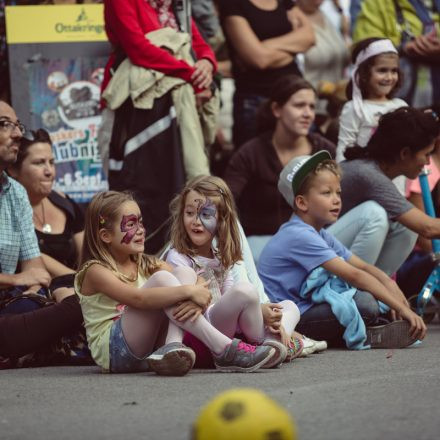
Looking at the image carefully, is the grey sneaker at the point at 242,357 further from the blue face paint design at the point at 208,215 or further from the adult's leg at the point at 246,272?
the blue face paint design at the point at 208,215

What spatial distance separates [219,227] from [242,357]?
0.75 meters

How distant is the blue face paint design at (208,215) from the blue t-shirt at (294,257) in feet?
2.34

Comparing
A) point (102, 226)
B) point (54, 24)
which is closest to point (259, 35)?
point (54, 24)

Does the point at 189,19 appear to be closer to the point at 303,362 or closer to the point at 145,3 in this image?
the point at 145,3

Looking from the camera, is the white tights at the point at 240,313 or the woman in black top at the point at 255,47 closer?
the white tights at the point at 240,313

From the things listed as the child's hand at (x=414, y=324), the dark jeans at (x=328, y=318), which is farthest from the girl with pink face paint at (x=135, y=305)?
the child's hand at (x=414, y=324)

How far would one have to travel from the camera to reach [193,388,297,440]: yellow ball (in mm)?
2697

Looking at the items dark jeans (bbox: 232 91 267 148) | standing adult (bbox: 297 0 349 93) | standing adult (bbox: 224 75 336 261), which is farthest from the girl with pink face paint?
standing adult (bbox: 297 0 349 93)

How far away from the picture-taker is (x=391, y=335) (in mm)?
5836

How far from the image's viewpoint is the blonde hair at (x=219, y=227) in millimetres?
5301

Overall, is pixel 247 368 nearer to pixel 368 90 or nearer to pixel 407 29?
pixel 368 90

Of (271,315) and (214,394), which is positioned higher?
(271,315)

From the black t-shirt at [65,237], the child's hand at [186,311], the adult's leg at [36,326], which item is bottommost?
the adult's leg at [36,326]

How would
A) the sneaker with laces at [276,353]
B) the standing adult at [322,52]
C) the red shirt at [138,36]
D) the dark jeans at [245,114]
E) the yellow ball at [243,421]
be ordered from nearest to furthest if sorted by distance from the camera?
the yellow ball at [243,421], the sneaker with laces at [276,353], the red shirt at [138,36], the dark jeans at [245,114], the standing adult at [322,52]
